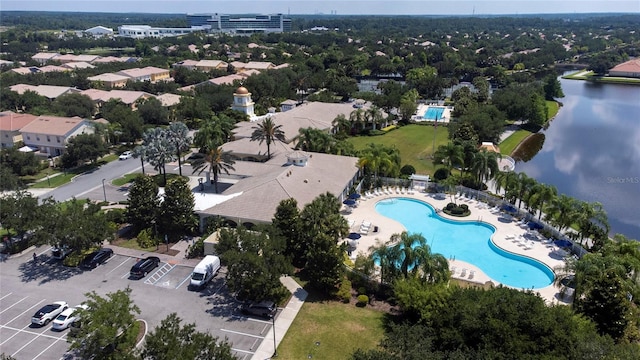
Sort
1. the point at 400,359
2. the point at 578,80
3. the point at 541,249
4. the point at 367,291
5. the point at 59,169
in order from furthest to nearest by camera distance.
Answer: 1. the point at 578,80
2. the point at 59,169
3. the point at 541,249
4. the point at 367,291
5. the point at 400,359

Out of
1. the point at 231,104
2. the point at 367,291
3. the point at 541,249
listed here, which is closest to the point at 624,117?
the point at 541,249

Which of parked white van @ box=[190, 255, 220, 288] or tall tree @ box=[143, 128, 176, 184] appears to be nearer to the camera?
parked white van @ box=[190, 255, 220, 288]

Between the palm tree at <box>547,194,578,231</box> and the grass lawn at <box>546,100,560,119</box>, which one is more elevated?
the palm tree at <box>547,194,578,231</box>

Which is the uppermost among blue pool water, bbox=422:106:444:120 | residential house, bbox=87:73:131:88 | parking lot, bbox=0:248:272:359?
residential house, bbox=87:73:131:88

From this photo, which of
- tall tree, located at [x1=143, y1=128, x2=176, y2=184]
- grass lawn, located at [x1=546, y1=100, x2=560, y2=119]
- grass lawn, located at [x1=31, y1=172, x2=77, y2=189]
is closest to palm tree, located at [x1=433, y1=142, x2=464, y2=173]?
tall tree, located at [x1=143, y1=128, x2=176, y2=184]

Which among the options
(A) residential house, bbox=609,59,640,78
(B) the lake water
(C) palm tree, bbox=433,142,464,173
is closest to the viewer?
(C) palm tree, bbox=433,142,464,173

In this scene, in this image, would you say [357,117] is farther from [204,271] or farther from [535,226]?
[204,271]

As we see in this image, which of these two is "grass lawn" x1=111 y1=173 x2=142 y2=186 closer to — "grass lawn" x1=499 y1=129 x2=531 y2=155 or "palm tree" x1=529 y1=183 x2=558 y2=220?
"palm tree" x1=529 y1=183 x2=558 y2=220

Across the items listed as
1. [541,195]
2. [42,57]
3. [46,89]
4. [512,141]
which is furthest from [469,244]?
[42,57]

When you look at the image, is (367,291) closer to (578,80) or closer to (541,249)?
(541,249)
